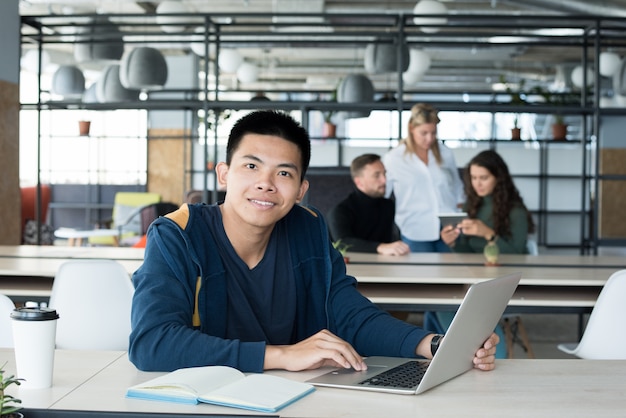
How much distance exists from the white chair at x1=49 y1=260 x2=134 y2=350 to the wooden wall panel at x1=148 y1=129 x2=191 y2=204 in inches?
404

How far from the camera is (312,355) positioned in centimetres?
162

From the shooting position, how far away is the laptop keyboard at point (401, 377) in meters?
1.53

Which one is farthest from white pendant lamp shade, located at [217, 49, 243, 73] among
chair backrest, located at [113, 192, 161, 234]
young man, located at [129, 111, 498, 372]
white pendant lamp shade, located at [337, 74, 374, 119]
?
young man, located at [129, 111, 498, 372]

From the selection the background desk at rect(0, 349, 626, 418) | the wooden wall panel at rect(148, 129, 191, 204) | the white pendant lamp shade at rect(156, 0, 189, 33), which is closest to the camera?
the background desk at rect(0, 349, 626, 418)

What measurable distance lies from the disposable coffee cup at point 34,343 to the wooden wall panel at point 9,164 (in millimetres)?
4850

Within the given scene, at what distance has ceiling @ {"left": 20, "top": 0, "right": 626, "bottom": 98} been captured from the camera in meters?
6.20

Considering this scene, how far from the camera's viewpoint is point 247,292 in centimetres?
196

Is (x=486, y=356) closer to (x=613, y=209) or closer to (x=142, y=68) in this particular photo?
(x=142, y=68)

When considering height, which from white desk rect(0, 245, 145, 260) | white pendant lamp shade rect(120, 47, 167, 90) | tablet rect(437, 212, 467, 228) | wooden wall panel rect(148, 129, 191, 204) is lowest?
white desk rect(0, 245, 145, 260)

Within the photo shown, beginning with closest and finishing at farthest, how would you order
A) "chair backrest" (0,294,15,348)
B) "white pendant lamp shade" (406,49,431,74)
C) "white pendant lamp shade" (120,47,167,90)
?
"chair backrest" (0,294,15,348), "white pendant lamp shade" (120,47,167,90), "white pendant lamp shade" (406,49,431,74)

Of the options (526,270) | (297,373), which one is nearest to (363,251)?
(526,270)

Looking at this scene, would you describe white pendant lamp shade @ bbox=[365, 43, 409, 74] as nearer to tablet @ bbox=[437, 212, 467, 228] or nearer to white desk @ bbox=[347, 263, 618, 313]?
tablet @ bbox=[437, 212, 467, 228]

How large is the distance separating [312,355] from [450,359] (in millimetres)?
270

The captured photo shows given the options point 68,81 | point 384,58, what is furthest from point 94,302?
point 68,81
